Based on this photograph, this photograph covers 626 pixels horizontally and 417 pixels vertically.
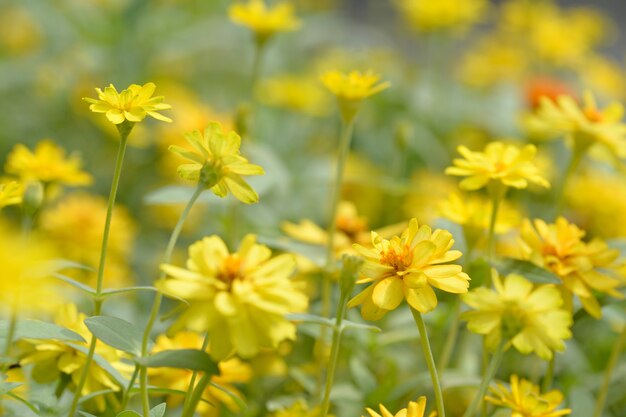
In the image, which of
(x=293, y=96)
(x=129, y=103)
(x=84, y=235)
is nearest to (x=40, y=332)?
(x=129, y=103)

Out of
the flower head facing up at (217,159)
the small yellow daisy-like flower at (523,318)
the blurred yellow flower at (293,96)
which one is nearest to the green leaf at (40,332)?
the flower head facing up at (217,159)

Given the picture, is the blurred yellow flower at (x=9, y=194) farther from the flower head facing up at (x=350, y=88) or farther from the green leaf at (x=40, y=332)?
the flower head facing up at (x=350, y=88)

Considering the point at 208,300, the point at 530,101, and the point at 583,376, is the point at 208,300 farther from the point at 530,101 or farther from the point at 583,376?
the point at 530,101

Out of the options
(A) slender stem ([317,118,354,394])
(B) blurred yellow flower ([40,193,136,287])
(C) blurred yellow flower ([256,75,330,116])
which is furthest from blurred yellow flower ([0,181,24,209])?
(C) blurred yellow flower ([256,75,330,116])

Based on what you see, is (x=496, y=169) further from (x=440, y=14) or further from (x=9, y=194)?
(x=440, y=14)

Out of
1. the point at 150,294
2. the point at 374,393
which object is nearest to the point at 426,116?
the point at 150,294
